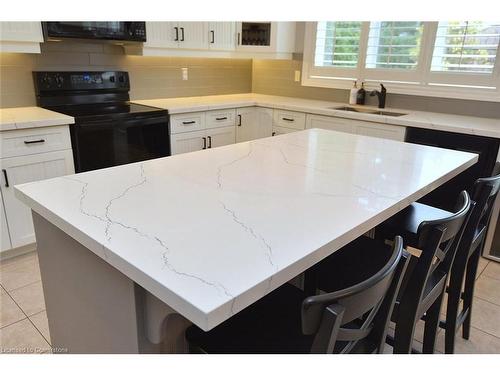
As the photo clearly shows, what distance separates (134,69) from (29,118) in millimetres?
1286

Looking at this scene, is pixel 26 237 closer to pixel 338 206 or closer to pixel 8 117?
pixel 8 117

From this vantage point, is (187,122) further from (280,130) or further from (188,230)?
(188,230)

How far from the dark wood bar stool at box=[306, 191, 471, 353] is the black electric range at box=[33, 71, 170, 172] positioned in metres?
2.00

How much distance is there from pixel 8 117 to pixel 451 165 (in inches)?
106

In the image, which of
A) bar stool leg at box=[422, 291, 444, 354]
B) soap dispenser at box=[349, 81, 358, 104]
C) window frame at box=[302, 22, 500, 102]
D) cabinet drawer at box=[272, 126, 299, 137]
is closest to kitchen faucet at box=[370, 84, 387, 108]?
window frame at box=[302, 22, 500, 102]

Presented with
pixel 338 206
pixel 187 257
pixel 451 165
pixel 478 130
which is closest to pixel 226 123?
pixel 478 130

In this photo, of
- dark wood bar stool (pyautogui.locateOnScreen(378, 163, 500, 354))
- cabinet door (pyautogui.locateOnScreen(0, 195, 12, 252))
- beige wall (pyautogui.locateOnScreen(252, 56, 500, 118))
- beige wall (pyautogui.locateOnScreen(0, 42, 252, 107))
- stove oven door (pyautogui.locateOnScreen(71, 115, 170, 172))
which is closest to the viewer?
dark wood bar stool (pyautogui.locateOnScreen(378, 163, 500, 354))

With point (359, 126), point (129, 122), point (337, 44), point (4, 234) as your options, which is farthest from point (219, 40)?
point (4, 234)

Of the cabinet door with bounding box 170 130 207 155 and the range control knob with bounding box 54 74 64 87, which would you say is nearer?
the range control knob with bounding box 54 74 64 87

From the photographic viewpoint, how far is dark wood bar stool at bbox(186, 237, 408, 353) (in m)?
0.76

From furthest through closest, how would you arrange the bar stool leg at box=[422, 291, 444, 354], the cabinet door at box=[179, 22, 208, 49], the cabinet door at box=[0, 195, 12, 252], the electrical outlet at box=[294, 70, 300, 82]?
the electrical outlet at box=[294, 70, 300, 82]
the cabinet door at box=[179, 22, 208, 49]
the cabinet door at box=[0, 195, 12, 252]
the bar stool leg at box=[422, 291, 444, 354]

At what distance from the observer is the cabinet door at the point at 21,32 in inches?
96.7

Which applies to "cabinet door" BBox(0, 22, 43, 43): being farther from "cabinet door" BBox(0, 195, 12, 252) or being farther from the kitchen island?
the kitchen island

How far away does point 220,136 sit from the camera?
371 centimetres
